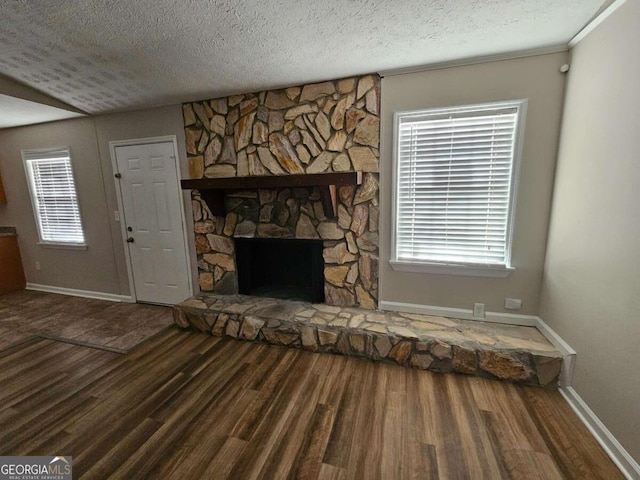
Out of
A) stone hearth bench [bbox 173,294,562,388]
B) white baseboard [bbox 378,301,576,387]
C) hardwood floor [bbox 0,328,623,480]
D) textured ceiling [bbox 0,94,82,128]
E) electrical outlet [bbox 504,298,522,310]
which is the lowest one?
hardwood floor [bbox 0,328,623,480]

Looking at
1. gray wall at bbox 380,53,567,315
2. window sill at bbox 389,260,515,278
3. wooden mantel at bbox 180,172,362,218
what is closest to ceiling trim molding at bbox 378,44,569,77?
gray wall at bbox 380,53,567,315

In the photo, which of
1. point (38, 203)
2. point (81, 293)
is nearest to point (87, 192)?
point (38, 203)

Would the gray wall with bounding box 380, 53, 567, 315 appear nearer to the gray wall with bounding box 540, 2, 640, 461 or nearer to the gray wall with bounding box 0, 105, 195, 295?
the gray wall with bounding box 540, 2, 640, 461

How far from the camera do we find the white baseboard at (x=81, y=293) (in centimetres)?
371

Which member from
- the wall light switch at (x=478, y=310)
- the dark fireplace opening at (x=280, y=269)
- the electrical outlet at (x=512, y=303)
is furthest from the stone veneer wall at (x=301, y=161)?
the electrical outlet at (x=512, y=303)

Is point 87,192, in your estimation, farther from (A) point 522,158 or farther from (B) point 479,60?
(A) point 522,158

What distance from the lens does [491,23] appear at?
173cm

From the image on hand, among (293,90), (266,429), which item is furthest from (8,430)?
(293,90)

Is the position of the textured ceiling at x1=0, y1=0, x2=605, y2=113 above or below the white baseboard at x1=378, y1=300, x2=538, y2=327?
above

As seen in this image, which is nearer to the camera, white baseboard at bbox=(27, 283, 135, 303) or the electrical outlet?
the electrical outlet

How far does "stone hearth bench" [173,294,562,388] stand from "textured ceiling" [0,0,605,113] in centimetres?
218

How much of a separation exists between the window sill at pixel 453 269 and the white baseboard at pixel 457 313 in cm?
34

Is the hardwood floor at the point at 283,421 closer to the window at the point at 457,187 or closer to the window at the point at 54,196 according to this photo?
the window at the point at 457,187

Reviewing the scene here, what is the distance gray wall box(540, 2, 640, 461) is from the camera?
139 centimetres
